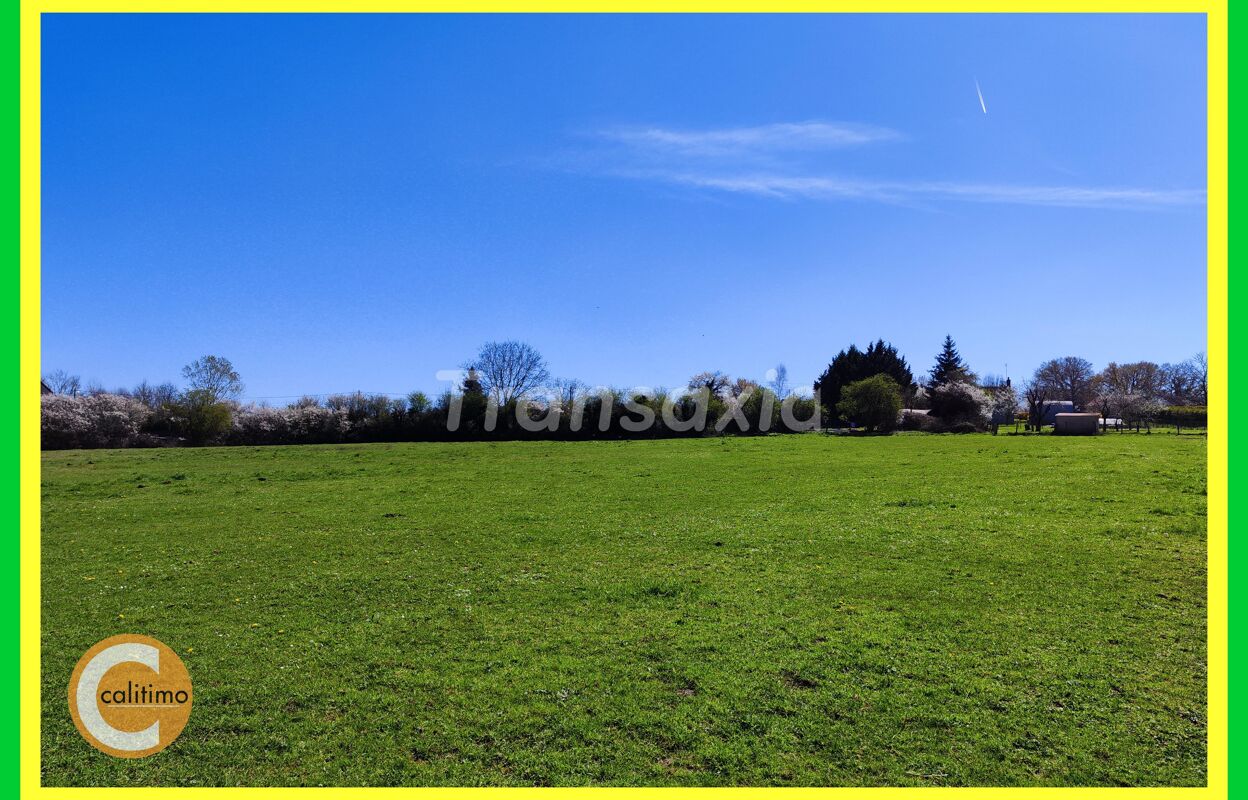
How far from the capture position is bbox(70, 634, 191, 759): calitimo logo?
566 cm

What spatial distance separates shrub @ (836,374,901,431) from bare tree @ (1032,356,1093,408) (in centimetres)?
6103

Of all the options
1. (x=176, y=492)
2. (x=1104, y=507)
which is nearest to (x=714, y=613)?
(x=1104, y=507)

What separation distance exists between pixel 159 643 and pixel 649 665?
5955 millimetres

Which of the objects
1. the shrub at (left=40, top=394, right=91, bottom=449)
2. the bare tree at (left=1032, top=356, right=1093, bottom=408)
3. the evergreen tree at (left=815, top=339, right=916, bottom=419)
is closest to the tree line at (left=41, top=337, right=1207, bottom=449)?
the shrub at (left=40, top=394, right=91, bottom=449)

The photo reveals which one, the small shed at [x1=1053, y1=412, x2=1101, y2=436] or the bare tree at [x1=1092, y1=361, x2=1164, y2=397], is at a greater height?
the bare tree at [x1=1092, y1=361, x2=1164, y2=397]

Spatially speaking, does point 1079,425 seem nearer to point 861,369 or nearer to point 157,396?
point 861,369

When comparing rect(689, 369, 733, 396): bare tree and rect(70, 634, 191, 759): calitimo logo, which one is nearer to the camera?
rect(70, 634, 191, 759): calitimo logo

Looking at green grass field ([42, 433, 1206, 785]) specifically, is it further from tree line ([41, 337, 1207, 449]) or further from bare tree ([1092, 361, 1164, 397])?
bare tree ([1092, 361, 1164, 397])

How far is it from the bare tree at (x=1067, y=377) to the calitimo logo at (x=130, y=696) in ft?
393

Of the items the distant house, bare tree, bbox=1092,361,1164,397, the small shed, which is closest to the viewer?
the small shed

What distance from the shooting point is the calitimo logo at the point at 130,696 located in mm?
5664

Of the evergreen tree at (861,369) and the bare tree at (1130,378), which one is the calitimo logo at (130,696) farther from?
the bare tree at (1130,378)

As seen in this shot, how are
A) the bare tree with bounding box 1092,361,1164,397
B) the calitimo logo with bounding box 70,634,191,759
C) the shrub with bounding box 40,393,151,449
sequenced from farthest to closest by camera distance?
the bare tree with bounding box 1092,361,1164,397
the shrub with bounding box 40,393,151,449
the calitimo logo with bounding box 70,634,191,759
